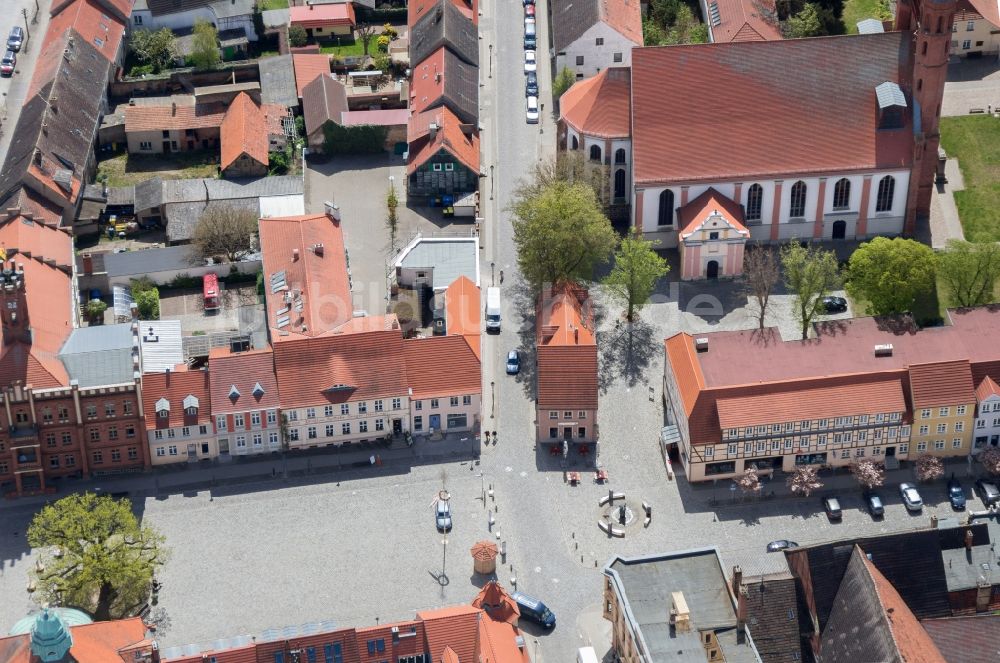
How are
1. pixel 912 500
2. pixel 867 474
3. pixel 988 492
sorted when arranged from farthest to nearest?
pixel 867 474 < pixel 988 492 < pixel 912 500

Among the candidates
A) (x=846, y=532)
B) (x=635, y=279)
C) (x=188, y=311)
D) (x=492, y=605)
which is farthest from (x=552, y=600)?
(x=188, y=311)

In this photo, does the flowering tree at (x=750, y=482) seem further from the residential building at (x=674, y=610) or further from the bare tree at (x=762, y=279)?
the bare tree at (x=762, y=279)

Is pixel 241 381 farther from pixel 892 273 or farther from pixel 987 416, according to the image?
pixel 987 416

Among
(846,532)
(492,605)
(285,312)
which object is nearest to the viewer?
(492,605)

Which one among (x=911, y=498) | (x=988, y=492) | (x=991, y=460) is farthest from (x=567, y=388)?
(x=988, y=492)

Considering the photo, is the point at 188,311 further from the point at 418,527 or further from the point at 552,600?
the point at 552,600

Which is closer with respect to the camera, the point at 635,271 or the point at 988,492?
the point at 988,492

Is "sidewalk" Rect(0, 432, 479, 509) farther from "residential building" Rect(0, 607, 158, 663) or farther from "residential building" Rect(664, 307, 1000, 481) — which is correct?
"residential building" Rect(664, 307, 1000, 481)
